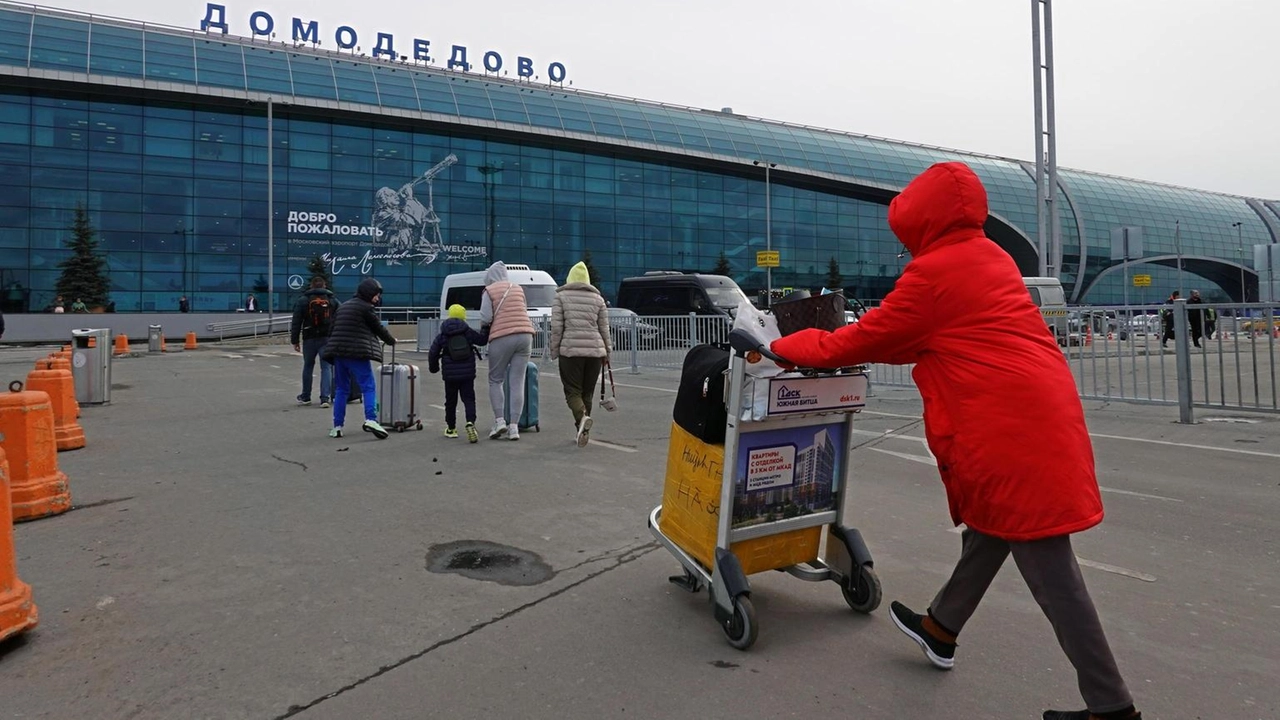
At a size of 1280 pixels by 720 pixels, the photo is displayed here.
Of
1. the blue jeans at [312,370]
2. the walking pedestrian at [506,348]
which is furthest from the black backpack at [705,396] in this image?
the blue jeans at [312,370]

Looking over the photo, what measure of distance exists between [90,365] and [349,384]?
5.82m

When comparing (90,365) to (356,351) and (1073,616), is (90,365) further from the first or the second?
(1073,616)

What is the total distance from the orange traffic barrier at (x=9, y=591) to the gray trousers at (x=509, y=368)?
5137 mm

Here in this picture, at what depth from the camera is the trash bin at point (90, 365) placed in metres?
11.8

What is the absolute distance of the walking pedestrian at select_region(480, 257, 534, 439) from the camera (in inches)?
333

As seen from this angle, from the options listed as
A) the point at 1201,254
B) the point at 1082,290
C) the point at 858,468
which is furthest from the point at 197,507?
the point at 1201,254

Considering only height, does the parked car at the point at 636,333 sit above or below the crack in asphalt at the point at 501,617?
above

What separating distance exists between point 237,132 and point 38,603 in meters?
48.5

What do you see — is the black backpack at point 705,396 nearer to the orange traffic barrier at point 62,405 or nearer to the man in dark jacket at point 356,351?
the man in dark jacket at point 356,351

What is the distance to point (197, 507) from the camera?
5594 millimetres

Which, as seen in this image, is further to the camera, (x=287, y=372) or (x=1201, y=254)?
(x=1201, y=254)

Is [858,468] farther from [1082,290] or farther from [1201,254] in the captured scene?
[1201,254]

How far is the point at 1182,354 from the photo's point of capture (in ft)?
29.1

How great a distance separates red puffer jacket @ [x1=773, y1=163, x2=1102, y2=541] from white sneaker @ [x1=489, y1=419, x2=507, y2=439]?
6049mm
